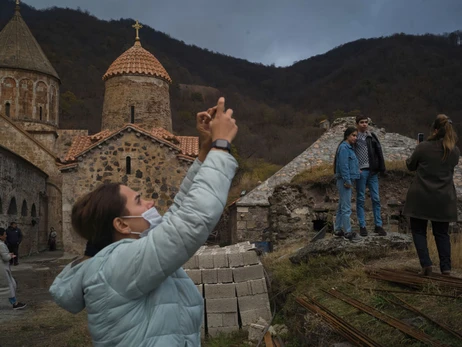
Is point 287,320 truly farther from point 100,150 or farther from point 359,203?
point 100,150

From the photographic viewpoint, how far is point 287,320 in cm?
605

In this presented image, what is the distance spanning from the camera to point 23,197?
66.5ft

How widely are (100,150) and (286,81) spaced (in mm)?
68953

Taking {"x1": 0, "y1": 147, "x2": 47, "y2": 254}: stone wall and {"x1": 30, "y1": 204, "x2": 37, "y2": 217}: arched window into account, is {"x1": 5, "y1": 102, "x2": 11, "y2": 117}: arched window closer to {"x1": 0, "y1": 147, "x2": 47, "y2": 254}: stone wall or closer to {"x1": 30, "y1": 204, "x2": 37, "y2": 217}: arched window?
{"x1": 0, "y1": 147, "x2": 47, "y2": 254}: stone wall

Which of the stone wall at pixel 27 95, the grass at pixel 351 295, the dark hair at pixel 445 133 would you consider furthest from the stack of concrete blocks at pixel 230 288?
the stone wall at pixel 27 95

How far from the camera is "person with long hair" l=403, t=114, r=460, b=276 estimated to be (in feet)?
15.5

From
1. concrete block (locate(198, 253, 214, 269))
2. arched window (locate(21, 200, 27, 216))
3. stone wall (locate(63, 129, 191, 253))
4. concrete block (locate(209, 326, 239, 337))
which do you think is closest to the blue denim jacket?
concrete block (locate(198, 253, 214, 269))

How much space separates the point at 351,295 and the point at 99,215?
3929 mm

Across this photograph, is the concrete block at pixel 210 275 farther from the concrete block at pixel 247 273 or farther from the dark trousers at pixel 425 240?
the dark trousers at pixel 425 240


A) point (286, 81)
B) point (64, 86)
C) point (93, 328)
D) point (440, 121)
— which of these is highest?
point (286, 81)

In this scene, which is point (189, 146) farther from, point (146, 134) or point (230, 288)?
point (230, 288)

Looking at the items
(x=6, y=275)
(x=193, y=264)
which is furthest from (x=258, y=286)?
(x=6, y=275)

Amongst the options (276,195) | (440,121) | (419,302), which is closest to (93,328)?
(419,302)

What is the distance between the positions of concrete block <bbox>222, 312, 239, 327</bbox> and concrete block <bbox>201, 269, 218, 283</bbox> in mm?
506
